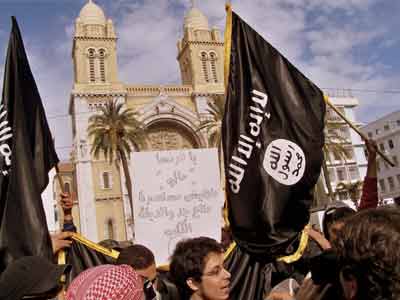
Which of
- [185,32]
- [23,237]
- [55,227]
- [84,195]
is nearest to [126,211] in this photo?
[84,195]

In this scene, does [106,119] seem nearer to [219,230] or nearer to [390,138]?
[219,230]

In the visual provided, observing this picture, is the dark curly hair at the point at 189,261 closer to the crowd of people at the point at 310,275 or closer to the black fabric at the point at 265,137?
the crowd of people at the point at 310,275

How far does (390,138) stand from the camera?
60688 millimetres

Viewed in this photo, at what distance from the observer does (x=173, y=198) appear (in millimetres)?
5590

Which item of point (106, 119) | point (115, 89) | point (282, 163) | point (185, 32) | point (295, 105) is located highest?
point (185, 32)

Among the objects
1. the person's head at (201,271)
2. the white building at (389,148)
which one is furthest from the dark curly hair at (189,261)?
the white building at (389,148)

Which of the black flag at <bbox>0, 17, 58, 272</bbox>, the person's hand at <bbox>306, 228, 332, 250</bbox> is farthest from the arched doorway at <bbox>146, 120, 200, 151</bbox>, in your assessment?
the person's hand at <bbox>306, 228, 332, 250</bbox>

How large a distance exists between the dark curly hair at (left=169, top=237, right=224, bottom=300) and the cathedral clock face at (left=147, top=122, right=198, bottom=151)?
149ft

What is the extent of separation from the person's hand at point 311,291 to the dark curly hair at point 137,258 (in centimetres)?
181

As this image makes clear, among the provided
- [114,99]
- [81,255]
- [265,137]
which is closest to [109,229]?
[114,99]

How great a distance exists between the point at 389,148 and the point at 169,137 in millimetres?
31985

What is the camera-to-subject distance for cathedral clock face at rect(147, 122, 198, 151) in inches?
1908

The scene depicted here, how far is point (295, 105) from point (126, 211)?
42.0 meters

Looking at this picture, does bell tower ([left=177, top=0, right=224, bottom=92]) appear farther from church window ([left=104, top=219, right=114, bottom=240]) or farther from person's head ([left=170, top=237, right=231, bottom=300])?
person's head ([left=170, top=237, right=231, bottom=300])
